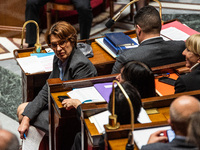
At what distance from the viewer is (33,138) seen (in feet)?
9.19

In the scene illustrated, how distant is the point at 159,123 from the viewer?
1875 mm

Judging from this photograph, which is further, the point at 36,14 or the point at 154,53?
the point at 36,14

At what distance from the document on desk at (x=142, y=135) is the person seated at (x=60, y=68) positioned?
97 centimetres

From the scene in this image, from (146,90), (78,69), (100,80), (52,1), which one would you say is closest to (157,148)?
(146,90)

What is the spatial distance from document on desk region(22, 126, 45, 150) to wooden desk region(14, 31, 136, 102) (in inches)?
16.7

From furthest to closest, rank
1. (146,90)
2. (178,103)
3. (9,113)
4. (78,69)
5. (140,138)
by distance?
1. (9,113)
2. (78,69)
3. (146,90)
4. (140,138)
5. (178,103)

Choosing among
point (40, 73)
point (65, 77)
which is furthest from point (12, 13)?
point (65, 77)

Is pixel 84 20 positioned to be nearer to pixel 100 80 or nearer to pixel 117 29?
pixel 117 29

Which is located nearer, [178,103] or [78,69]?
[178,103]

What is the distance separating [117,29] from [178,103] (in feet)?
11.8

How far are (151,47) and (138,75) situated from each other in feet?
2.63

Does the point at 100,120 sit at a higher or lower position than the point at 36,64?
higher

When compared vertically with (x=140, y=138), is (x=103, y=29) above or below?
below

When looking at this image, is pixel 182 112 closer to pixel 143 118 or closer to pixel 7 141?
pixel 143 118
